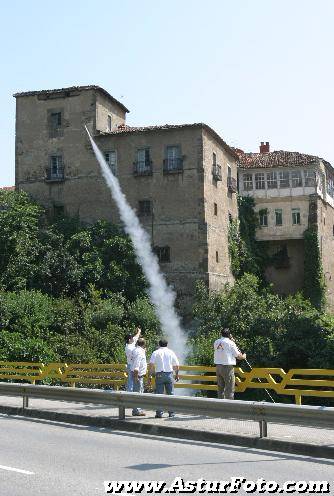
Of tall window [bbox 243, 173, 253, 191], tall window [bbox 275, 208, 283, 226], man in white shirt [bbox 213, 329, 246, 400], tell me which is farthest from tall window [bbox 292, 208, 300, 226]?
man in white shirt [bbox 213, 329, 246, 400]

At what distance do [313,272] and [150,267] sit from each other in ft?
49.5

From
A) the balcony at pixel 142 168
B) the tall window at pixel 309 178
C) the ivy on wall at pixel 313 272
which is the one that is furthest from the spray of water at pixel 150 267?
the tall window at pixel 309 178

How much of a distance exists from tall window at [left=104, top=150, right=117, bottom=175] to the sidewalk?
1261 inches

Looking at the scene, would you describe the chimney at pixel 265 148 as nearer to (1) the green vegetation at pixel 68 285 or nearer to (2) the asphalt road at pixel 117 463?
(1) the green vegetation at pixel 68 285

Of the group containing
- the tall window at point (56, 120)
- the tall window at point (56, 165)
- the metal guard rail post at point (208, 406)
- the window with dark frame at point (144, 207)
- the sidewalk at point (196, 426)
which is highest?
the tall window at point (56, 120)

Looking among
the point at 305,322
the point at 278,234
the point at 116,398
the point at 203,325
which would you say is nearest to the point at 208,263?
the point at 203,325

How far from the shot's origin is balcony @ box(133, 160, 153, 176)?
4788cm

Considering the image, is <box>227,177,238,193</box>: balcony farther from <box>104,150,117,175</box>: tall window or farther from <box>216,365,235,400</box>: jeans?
<box>216,365,235,400</box>: jeans

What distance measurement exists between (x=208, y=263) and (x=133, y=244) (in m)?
5.08

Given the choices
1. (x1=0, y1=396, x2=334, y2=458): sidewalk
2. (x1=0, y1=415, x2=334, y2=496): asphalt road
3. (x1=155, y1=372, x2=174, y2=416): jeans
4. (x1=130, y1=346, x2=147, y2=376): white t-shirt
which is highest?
(x1=130, y1=346, x2=147, y2=376): white t-shirt

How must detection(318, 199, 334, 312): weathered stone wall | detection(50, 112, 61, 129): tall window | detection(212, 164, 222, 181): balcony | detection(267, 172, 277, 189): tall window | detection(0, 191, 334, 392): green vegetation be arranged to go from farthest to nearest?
detection(267, 172, 277, 189): tall window, detection(318, 199, 334, 312): weathered stone wall, detection(50, 112, 61, 129): tall window, detection(212, 164, 222, 181): balcony, detection(0, 191, 334, 392): green vegetation

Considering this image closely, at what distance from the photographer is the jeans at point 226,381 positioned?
1588cm

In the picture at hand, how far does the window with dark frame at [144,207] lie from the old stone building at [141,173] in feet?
0.22

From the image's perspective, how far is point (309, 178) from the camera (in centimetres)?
5675
